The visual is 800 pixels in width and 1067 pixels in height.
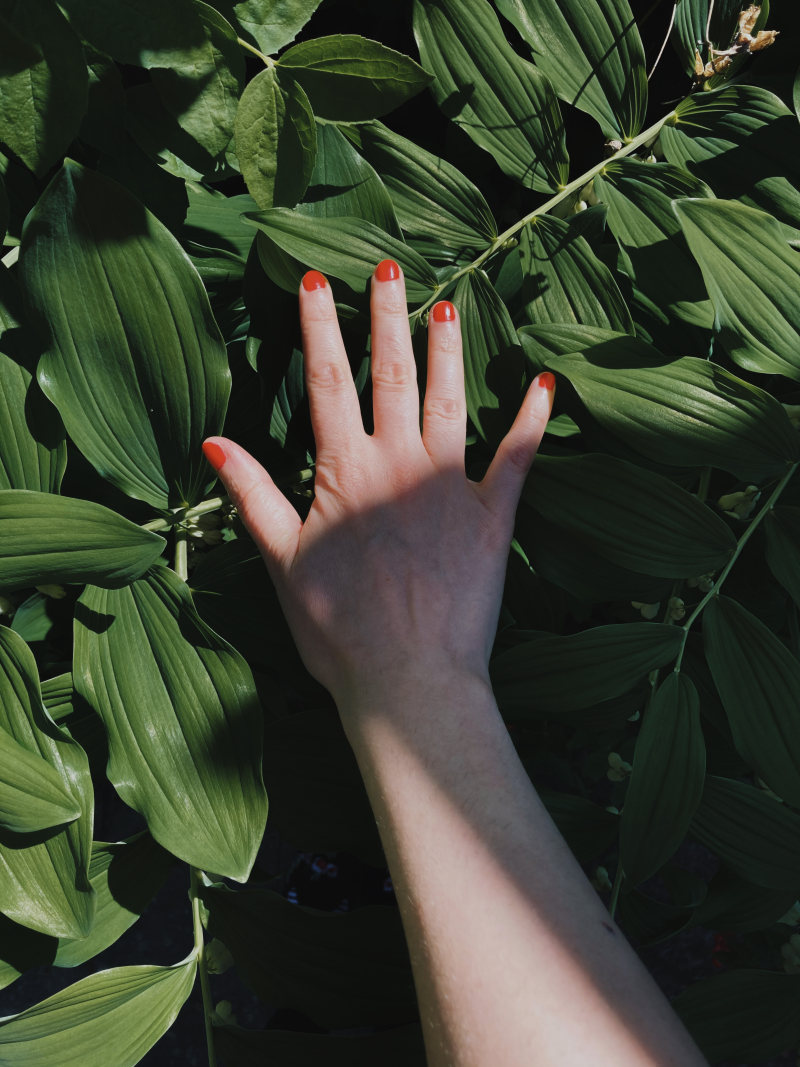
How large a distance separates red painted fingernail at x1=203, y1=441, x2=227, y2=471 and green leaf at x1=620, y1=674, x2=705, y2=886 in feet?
1.76

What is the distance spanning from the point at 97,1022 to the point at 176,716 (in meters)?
0.35

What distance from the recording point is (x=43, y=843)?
833mm

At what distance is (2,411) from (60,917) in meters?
0.53

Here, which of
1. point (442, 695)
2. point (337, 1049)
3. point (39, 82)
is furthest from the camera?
point (337, 1049)

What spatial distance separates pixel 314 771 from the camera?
3.12ft

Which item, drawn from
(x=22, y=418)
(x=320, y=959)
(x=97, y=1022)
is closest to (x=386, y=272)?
(x=22, y=418)

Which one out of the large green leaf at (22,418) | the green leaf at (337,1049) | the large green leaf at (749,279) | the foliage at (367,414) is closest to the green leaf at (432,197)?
the foliage at (367,414)

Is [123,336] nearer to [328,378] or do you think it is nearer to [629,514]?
[328,378]

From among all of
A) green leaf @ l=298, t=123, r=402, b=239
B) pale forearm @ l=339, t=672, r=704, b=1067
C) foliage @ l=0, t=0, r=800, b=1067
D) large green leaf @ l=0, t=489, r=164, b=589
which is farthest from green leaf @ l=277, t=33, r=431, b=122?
pale forearm @ l=339, t=672, r=704, b=1067

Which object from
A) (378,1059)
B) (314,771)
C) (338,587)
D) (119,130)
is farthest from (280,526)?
(378,1059)

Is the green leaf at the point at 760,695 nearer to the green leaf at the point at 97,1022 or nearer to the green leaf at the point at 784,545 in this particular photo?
the green leaf at the point at 784,545

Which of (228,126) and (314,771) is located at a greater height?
(228,126)

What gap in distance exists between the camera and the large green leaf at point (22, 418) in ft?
2.65

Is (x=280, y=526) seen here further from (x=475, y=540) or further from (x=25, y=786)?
(x=25, y=786)
